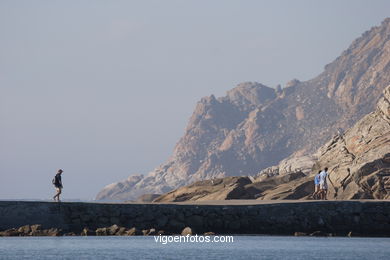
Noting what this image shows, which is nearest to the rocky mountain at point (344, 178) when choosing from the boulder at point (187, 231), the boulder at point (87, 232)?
the boulder at point (187, 231)

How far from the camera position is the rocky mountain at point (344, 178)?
161 ft

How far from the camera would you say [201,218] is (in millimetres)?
39406

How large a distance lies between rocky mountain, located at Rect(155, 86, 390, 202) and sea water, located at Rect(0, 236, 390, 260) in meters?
10.6

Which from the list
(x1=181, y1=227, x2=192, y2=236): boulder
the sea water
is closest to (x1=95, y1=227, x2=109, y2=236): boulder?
the sea water

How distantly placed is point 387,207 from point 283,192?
38.3ft

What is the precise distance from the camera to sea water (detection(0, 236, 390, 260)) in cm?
3139

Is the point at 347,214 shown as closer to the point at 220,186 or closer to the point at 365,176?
the point at 365,176

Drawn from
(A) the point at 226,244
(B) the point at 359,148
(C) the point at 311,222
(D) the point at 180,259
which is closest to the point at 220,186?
(B) the point at 359,148

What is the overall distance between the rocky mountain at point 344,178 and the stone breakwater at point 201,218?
8.17 meters

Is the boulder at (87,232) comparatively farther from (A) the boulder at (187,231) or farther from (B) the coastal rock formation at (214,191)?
(B) the coastal rock formation at (214,191)

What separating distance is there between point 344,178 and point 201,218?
533 inches

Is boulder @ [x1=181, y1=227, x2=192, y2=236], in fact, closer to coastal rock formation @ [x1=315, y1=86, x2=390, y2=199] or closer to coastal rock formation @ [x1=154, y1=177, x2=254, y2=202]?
coastal rock formation @ [x1=154, y1=177, x2=254, y2=202]

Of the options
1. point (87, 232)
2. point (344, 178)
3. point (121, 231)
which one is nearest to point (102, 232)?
point (87, 232)

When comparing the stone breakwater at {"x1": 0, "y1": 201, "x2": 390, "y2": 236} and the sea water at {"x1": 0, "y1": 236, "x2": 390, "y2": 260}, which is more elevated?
the stone breakwater at {"x1": 0, "y1": 201, "x2": 390, "y2": 236}
